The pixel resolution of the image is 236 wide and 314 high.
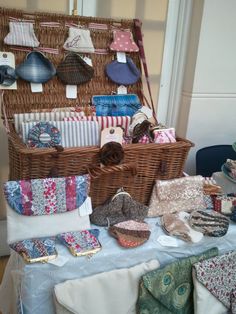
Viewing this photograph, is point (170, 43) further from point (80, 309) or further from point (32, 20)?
point (80, 309)

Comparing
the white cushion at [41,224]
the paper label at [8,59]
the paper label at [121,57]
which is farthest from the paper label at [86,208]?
the paper label at [121,57]

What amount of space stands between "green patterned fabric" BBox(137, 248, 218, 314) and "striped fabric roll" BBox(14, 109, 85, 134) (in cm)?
65

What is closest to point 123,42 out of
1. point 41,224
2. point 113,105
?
point 113,105

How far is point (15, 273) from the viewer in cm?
88

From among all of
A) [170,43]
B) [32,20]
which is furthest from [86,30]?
[170,43]

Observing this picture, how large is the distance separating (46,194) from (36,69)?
545 millimetres

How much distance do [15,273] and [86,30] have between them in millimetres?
941

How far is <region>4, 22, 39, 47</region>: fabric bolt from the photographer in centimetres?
108

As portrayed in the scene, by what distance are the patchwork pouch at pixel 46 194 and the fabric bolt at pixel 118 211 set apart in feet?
0.34

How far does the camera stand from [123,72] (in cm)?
127

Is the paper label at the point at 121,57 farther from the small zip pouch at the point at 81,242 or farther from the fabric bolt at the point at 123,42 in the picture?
the small zip pouch at the point at 81,242

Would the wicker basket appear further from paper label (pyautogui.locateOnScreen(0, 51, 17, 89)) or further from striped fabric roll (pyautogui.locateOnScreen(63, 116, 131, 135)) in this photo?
striped fabric roll (pyautogui.locateOnScreen(63, 116, 131, 135))

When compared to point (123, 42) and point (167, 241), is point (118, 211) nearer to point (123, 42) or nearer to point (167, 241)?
point (167, 241)

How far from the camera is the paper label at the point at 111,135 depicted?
949mm
